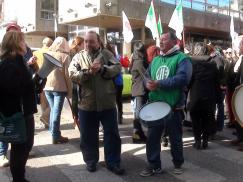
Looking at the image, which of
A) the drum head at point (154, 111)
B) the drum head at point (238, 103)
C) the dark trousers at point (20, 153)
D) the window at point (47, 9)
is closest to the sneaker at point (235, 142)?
the drum head at point (238, 103)

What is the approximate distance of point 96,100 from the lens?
536 centimetres

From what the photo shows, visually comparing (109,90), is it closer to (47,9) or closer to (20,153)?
(20,153)

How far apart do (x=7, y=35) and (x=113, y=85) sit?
1.53 m

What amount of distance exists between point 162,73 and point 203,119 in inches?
74.1

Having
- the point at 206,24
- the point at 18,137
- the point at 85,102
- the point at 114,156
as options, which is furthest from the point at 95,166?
the point at 206,24

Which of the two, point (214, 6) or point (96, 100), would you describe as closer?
point (96, 100)

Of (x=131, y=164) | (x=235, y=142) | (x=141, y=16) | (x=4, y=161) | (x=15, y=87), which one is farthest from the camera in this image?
(x=141, y=16)

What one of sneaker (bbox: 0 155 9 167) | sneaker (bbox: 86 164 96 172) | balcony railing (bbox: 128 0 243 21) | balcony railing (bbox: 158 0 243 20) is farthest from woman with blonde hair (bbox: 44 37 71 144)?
balcony railing (bbox: 158 0 243 20)

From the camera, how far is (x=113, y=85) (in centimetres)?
552

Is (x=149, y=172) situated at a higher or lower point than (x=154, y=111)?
lower

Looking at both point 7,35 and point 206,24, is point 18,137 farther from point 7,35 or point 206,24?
point 206,24

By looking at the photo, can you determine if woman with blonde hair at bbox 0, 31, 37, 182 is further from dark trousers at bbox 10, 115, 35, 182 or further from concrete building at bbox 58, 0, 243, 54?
concrete building at bbox 58, 0, 243, 54

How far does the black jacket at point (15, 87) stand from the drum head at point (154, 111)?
1367mm

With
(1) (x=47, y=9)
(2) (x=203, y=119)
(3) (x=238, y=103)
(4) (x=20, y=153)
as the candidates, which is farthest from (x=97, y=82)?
(1) (x=47, y=9)
